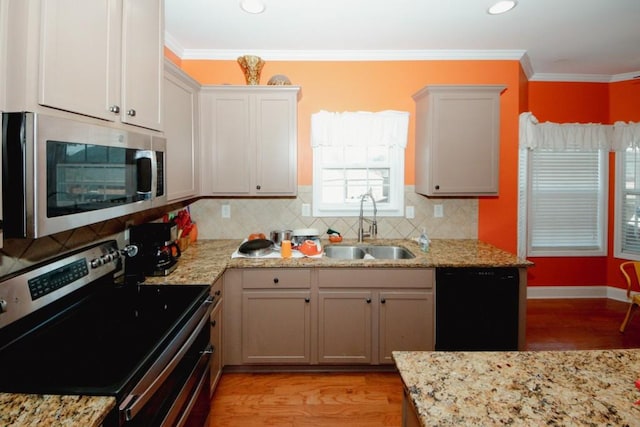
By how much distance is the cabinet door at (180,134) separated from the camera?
240 cm

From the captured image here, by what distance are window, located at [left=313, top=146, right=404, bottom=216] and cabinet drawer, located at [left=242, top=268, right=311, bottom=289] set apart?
863mm

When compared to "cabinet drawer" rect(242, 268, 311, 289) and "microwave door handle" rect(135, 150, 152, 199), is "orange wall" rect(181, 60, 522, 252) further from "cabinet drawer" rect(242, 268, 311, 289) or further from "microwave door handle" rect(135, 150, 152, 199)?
"microwave door handle" rect(135, 150, 152, 199)

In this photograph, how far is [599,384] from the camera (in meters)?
0.97

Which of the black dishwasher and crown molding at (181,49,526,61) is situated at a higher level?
crown molding at (181,49,526,61)

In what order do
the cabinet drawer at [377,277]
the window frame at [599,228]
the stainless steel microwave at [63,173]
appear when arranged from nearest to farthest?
the stainless steel microwave at [63,173] < the cabinet drawer at [377,277] < the window frame at [599,228]

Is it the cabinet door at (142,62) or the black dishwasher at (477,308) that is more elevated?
the cabinet door at (142,62)

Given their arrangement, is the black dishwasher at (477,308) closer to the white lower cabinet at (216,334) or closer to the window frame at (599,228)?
the white lower cabinet at (216,334)

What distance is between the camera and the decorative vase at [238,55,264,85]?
9.77ft

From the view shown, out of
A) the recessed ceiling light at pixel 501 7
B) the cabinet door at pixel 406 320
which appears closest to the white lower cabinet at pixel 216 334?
the cabinet door at pixel 406 320

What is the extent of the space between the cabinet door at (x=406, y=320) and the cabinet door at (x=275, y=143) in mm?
1192

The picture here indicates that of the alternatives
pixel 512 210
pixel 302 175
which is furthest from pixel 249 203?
pixel 512 210

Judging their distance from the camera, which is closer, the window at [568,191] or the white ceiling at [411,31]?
the white ceiling at [411,31]

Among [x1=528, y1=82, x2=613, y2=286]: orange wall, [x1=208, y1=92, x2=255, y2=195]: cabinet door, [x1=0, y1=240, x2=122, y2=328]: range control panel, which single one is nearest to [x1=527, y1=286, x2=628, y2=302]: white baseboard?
[x1=528, y1=82, x2=613, y2=286]: orange wall

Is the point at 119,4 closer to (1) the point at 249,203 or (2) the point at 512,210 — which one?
(1) the point at 249,203
